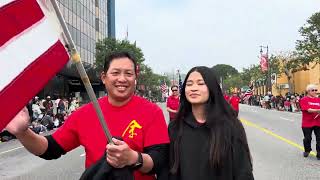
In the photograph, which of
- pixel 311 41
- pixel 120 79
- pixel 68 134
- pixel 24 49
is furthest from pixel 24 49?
pixel 311 41

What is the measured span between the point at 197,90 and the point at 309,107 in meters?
8.26

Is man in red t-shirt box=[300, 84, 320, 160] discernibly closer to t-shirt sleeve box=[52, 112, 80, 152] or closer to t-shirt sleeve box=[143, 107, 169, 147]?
t-shirt sleeve box=[143, 107, 169, 147]

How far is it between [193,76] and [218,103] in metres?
0.25

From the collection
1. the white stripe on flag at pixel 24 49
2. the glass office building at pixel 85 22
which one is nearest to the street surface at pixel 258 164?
the white stripe on flag at pixel 24 49

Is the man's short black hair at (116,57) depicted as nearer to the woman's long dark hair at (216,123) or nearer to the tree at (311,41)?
the woman's long dark hair at (216,123)

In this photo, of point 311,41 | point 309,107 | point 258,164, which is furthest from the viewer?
point 311,41

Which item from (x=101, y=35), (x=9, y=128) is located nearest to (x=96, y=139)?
(x=9, y=128)

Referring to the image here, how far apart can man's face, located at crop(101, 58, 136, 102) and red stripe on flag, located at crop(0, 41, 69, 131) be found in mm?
597

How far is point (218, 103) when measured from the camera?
3.58 m

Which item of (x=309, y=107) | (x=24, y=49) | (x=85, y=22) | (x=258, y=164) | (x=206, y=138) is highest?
(x=85, y=22)

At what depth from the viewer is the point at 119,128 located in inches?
125

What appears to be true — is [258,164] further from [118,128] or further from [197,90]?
[118,128]

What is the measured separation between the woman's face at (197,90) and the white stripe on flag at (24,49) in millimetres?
1247

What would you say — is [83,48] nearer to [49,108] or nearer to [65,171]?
[49,108]
